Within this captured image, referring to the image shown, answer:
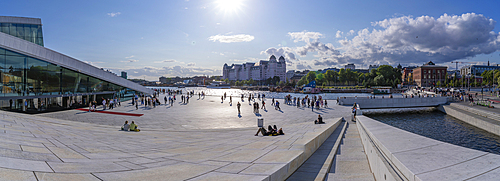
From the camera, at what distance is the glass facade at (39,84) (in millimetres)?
19312

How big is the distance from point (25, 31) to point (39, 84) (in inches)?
497

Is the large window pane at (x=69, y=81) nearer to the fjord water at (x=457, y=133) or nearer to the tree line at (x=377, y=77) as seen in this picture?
the fjord water at (x=457, y=133)

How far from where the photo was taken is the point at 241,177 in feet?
13.1

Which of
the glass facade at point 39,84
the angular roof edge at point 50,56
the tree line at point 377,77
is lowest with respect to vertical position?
the glass facade at point 39,84

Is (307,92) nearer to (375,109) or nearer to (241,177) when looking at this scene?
(375,109)

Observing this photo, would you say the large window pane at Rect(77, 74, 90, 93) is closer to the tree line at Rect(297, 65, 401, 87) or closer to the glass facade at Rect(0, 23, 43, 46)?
the glass facade at Rect(0, 23, 43, 46)

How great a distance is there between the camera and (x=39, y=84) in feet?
71.4

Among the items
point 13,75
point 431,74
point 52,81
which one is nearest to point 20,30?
point 52,81

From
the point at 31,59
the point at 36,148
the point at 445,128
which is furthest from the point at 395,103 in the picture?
the point at 31,59

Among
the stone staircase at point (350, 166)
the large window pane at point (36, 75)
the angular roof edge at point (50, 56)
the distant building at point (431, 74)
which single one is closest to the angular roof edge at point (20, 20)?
the angular roof edge at point (50, 56)

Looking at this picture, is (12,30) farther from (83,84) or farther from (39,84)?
(39,84)

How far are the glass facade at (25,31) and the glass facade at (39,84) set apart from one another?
9.71 meters

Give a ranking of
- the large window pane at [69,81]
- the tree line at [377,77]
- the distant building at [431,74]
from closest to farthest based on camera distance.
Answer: the large window pane at [69,81] → the distant building at [431,74] → the tree line at [377,77]

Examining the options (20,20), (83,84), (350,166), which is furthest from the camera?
(20,20)
